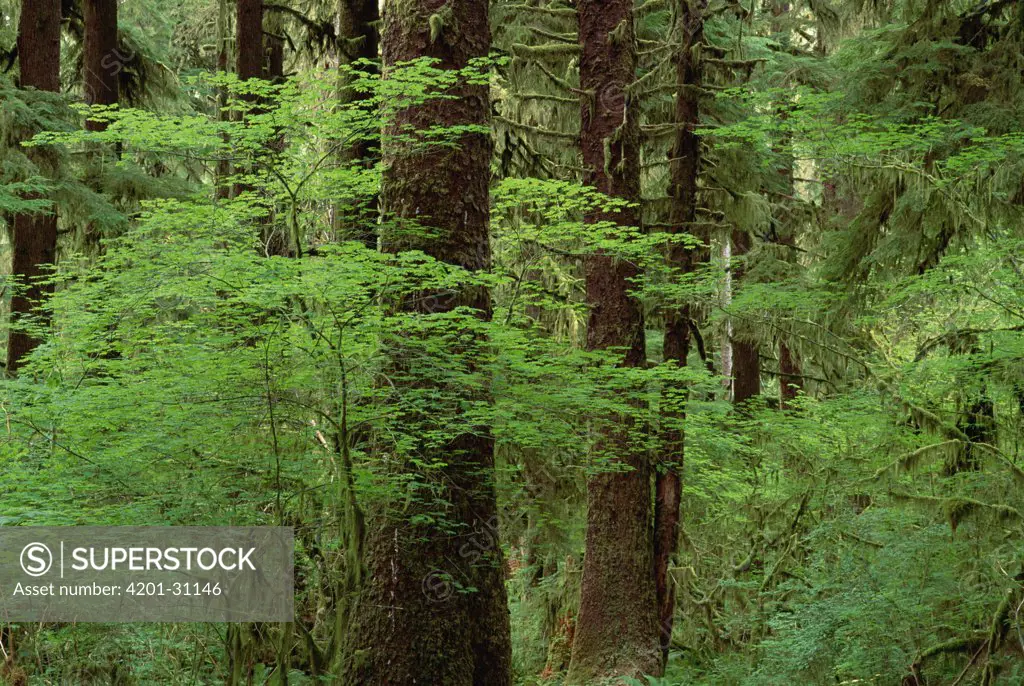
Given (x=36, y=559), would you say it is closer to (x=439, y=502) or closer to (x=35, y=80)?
(x=439, y=502)

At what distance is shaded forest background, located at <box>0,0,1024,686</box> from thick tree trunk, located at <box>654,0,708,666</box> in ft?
0.16

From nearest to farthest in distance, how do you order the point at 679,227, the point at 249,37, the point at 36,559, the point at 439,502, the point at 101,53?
the point at 439,502 → the point at 36,559 → the point at 249,37 → the point at 679,227 → the point at 101,53

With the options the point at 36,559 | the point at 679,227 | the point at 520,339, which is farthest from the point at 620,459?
the point at 36,559

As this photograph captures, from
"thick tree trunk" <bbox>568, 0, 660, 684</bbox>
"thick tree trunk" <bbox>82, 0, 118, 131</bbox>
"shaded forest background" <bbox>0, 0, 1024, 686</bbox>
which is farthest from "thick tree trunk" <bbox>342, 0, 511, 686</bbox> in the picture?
"thick tree trunk" <bbox>82, 0, 118, 131</bbox>

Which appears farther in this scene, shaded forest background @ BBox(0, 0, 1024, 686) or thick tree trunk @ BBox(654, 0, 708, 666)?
thick tree trunk @ BBox(654, 0, 708, 666)

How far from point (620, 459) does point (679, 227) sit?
3.05 m

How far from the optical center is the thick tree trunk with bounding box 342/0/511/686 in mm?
5945

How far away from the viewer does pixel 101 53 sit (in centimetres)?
1274

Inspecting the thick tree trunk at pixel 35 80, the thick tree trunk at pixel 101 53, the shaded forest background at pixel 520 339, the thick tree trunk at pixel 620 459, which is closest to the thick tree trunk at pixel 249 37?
the shaded forest background at pixel 520 339

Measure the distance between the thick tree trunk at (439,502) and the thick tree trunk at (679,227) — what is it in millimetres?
4309

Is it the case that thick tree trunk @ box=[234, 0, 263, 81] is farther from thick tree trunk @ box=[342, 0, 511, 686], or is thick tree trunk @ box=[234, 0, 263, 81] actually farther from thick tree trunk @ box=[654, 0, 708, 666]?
thick tree trunk @ box=[654, 0, 708, 666]

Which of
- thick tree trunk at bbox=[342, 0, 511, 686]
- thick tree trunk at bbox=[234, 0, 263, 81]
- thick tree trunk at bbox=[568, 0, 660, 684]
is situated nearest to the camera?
thick tree trunk at bbox=[342, 0, 511, 686]

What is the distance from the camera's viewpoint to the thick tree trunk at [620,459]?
32.2 feet

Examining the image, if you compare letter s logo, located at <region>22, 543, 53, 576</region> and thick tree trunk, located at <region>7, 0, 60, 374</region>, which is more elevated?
thick tree trunk, located at <region>7, 0, 60, 374</region>
